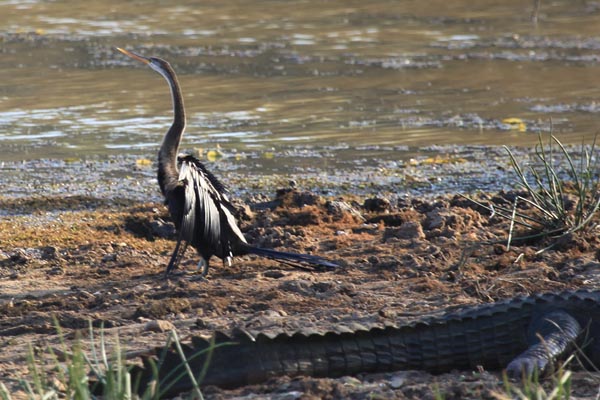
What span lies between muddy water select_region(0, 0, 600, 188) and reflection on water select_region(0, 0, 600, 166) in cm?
3

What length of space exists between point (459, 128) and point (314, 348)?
826 centimetres

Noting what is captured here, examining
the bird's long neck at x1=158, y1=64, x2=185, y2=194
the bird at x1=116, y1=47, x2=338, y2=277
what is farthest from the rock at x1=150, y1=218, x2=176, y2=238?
the bird at x1=116, y1=47, x2=338, y2=277

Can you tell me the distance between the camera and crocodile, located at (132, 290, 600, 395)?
4.53m

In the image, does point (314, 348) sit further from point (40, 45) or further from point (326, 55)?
point (40, 45)

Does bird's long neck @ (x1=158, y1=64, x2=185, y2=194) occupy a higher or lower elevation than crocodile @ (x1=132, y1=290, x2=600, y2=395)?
higher

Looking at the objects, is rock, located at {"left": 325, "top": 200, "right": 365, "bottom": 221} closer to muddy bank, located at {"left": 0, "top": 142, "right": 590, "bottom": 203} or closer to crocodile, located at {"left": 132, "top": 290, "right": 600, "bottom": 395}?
muddy bank, located at {"left": 0, "top": 142, "right": 590, "bottom": 203}

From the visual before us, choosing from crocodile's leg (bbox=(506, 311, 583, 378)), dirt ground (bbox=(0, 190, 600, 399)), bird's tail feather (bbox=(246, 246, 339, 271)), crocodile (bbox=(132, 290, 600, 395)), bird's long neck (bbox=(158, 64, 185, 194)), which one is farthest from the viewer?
bird's long neck (bbox=(158, 64, 185, 194))

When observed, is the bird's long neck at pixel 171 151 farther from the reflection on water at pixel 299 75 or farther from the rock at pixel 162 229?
the reflection on water at pixel 299 75

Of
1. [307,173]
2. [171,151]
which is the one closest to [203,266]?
[171,151]

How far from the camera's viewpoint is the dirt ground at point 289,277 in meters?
5.02

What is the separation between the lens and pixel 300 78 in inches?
617

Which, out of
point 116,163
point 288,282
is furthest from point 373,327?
point 116,163

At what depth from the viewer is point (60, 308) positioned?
6039 mm

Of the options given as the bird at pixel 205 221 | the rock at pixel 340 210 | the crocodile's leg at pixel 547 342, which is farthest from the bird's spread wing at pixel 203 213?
the crocodile's leg at pixel 547 342
